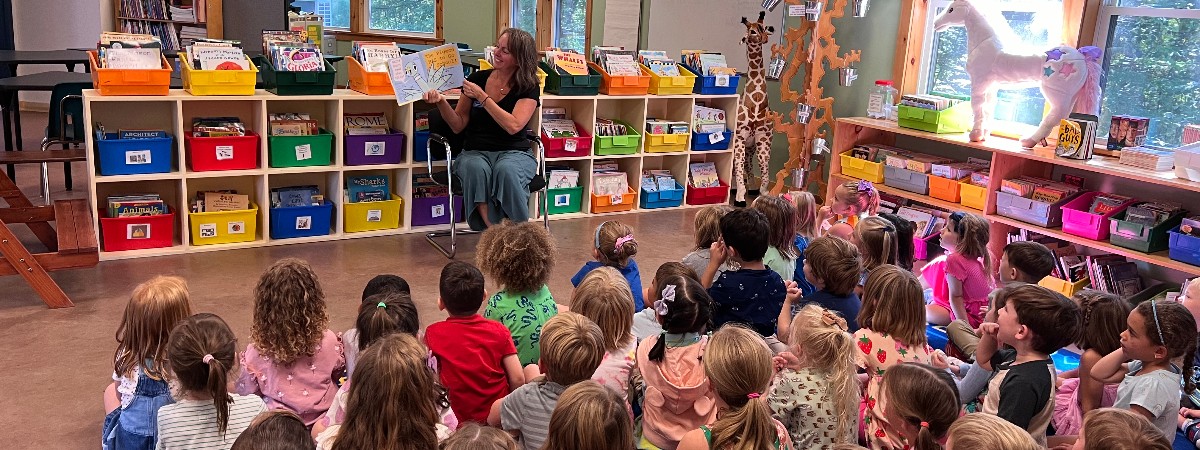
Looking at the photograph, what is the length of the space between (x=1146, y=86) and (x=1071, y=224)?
2.85 ft

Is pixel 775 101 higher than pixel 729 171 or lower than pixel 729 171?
higher

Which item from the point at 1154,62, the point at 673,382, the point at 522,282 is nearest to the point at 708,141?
the point at 1154,62

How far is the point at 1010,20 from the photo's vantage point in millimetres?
5715

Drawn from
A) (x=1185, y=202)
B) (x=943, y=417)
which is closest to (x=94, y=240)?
(x=943, y=417)

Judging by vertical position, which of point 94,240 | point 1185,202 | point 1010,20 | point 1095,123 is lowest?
point 94,240

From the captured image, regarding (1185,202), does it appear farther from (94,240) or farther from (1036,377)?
(94,240)

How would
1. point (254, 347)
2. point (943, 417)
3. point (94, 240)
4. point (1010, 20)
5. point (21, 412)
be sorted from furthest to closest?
1. point (1010, 20)
2. point (94, 240)
3. point (21, 412)
4. point (254, 347)
5. point (943, 417)

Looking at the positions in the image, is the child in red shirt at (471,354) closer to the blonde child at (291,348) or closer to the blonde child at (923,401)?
the blonde child at (291,348)

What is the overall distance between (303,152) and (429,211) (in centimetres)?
86

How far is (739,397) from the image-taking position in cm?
226

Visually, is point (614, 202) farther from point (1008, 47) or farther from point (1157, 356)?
point (1157, 356)

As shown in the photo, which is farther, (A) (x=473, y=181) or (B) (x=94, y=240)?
(A) (x=473, y=181)

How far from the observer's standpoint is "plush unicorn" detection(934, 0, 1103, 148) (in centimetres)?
501

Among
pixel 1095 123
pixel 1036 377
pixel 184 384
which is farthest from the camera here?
pixel 1095 123
